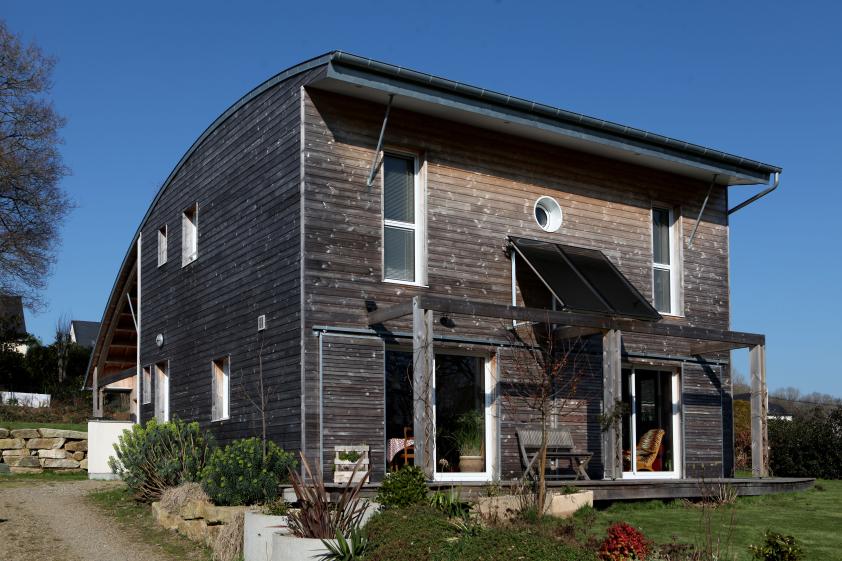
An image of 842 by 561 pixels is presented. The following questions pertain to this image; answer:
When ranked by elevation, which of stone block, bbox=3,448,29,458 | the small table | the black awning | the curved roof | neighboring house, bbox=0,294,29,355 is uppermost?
the curved roof

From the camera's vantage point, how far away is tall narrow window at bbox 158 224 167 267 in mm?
19156

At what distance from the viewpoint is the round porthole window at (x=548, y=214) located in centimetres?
1623

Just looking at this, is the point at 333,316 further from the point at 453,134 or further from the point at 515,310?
the point at 453,134

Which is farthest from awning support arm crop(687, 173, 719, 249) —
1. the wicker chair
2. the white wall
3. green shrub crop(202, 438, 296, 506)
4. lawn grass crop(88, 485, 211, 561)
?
the white wall

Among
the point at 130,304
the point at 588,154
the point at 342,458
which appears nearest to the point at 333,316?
the point at 342,458

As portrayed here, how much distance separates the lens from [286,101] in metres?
14.4

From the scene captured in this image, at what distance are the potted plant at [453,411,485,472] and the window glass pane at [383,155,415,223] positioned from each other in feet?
10.4

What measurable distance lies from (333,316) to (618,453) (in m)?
4.94

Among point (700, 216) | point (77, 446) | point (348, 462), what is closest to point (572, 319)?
point (348, 462)

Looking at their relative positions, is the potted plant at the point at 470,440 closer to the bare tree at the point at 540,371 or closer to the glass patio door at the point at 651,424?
the bare tree at the point at 540,371

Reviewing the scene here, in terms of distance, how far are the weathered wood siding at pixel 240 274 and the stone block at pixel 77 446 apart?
3.15 metres

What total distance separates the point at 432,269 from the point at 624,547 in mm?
7055

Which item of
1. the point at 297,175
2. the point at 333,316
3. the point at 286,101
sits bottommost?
the point at 333,316

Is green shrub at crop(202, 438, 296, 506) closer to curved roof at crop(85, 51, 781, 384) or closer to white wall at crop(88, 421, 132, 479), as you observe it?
curved roof at crop(85, 51, 781, 384)
